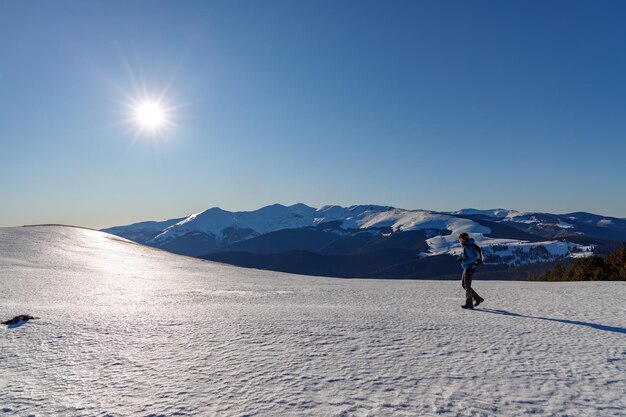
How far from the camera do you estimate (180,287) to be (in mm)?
19094

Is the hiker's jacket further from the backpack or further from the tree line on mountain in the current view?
the tree line on mountain

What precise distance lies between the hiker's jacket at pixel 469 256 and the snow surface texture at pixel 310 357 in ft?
5.64

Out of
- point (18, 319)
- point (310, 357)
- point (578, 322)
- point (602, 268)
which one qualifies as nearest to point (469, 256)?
point (578, 322)

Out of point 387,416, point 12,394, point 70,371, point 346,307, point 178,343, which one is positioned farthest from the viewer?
point 346,307

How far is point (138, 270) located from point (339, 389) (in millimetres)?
23149

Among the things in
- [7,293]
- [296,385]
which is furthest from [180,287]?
[296,385]

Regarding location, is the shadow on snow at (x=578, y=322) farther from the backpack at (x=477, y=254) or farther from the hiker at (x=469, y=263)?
the backpack at (x=477, y=254)

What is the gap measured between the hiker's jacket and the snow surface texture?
1719 mm

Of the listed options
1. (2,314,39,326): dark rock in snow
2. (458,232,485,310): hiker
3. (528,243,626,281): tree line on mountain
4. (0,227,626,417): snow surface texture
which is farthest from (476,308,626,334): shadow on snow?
(528,243,626,281): tree line on mountain

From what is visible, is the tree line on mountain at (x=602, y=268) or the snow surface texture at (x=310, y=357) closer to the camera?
the snow surface texture at (x=310, y=357)

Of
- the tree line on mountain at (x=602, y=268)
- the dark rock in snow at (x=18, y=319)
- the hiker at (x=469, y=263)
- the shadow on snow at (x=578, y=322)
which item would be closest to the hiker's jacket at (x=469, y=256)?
the hiker at (x=469, y=263)

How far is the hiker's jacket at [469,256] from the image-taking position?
531 inches

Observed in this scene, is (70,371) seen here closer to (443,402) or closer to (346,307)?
(443,402)

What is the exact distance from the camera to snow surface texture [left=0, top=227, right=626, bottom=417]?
5883mm
